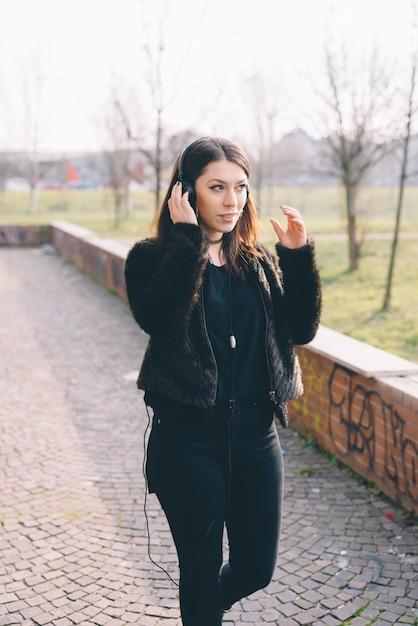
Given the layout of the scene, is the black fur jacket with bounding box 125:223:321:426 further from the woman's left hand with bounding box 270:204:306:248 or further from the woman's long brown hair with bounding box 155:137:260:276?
the woman's left hand with bounding box 270:204:306:248

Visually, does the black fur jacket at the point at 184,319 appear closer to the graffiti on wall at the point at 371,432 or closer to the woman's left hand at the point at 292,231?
the woman's left hand at the point at 292,231

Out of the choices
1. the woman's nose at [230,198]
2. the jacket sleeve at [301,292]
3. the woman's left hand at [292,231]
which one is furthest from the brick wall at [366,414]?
the woman's nose at [230,198]

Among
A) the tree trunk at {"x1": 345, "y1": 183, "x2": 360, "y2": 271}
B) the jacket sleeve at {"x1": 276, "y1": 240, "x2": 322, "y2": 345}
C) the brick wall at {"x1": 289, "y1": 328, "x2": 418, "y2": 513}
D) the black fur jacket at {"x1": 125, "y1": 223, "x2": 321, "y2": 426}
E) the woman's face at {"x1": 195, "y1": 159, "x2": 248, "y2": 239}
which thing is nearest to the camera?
the black fur jacket at {"x1": 125, "y1": 223, "x2": 321, "y2": 426}

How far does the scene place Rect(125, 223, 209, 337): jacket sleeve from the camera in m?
2.29

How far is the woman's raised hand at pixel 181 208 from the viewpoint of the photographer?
7.80ft

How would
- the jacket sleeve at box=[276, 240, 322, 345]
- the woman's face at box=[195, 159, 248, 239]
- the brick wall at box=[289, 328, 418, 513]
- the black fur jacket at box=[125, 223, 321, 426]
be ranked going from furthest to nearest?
the brick wall at box=[289, 328, 418, 513] < the jacket sleeve at box=[276, 240, 322, 345] < the woman's face at box=[195, 159, 248, 239] < the black fur jacket at box=[125, 223, 321, 426]

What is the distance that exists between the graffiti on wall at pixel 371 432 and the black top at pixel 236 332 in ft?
6.37

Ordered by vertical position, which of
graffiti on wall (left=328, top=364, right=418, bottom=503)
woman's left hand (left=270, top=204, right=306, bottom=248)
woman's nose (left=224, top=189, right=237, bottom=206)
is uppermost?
woman's nose (left=224, top=189, right=237, bottom=206)

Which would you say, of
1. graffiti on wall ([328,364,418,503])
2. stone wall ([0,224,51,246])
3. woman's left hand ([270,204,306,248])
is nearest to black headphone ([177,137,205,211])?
woman's left hand ([270,204,306,248])

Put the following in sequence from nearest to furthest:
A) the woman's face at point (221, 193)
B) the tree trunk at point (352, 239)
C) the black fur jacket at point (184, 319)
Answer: the black fur jacket at point (184, 319) → the woman's face at point (221, 193) → the tree trunk at point (352, 239)

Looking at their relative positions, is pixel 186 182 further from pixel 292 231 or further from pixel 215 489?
pixel 215 489

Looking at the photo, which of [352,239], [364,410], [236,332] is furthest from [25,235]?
[236,332]

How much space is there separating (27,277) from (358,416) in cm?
1237

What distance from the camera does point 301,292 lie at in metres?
2.61
